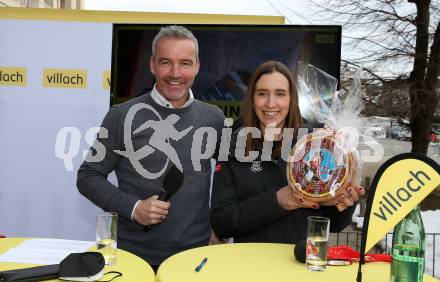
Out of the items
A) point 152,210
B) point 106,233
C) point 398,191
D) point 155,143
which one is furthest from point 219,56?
point 398,191

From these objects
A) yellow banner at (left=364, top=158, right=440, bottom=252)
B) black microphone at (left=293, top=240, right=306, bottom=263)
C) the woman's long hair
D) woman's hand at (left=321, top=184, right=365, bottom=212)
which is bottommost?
black microphone at (left=293, top=240, right=306, bottom=263)

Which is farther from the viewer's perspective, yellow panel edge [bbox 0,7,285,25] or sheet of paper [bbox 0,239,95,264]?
yellow panel edge [bbox 0,7,285,25]

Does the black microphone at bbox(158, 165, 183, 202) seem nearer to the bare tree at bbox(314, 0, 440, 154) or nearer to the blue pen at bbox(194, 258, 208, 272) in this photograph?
the blue pen at bbox(194, 258, 208, 272)

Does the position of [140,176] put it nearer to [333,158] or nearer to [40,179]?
[333,158]

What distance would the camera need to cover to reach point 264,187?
203cm

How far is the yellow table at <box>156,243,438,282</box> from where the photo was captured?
1382 mm

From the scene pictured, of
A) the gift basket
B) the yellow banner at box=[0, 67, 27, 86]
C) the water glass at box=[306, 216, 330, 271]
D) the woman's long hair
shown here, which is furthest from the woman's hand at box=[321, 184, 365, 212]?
the yellow banner at box=[0, 67, 27, 86]

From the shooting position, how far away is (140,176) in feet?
7.56

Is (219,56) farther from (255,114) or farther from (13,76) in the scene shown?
(13,76)

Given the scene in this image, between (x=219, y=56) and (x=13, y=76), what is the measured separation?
166 centimetres

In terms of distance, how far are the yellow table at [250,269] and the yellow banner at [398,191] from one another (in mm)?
251

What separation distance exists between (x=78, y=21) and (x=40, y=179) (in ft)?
4.13

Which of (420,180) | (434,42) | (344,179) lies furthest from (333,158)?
(434,42)

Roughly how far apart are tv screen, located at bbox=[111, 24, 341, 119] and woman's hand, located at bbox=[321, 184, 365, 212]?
1498 mm
